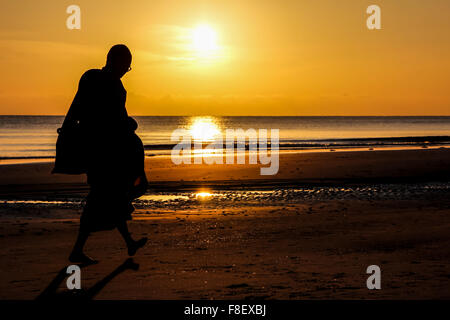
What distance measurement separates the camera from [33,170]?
1984 cm

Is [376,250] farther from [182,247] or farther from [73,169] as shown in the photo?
[73,169]

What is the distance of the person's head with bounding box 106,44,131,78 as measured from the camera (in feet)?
19.3

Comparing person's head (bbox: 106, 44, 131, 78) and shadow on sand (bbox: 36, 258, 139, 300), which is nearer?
shadow on sand (bbox: 36, 258, 139, 300)

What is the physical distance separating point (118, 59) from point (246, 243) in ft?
8.90

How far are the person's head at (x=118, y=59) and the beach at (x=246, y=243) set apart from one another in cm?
205

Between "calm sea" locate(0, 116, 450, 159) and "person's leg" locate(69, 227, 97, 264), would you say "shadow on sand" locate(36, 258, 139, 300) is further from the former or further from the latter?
"calm sea" locate(0, 116, 450, 159)

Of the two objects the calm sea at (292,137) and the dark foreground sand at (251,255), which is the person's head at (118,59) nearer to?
the dark foreground sand at (251,255)

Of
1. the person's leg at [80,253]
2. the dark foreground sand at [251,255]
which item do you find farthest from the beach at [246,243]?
the person's leg at [80,253]


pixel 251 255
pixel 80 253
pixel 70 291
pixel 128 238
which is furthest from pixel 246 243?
pixel 70 291

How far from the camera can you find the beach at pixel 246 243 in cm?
491

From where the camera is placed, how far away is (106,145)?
588cm

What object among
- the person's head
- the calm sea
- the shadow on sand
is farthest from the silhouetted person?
the calm sea

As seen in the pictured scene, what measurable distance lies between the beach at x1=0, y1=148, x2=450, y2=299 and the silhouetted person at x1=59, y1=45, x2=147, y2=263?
52 centimetres
